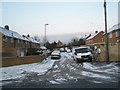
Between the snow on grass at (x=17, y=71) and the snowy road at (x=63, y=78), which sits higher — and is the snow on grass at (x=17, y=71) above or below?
below

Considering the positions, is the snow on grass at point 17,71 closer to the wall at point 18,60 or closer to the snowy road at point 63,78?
the snowy road at point 63,78

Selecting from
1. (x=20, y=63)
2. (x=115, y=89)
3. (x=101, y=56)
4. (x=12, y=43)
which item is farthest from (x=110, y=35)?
(x=115, y=89)

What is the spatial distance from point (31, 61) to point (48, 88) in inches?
495

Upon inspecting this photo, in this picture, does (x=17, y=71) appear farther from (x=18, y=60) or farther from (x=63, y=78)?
(x=63, y=78)

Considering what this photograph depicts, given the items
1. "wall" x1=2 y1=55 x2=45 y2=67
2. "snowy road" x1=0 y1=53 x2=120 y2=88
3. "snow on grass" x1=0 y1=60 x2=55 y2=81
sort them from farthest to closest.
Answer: "wall" x1=2 y1=55 x2=45 y2=67 < "snow on grass" x1=0 y1=60 x2=55 y2=81 < "snowy road" x1=0 y1=53 x2=120 y2=88

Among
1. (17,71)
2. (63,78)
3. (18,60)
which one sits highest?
(18,60)

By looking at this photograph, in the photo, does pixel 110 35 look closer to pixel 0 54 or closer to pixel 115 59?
pixel 115 59

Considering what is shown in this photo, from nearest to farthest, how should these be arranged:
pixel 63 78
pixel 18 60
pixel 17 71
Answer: pixel 63 78, pixel 17 71, pixel 18 60

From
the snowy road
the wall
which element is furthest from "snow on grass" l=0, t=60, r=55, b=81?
the wall

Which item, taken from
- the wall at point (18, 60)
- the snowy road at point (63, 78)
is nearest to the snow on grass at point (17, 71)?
the snowy road at point (63, 78)

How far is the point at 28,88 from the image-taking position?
6.97 m

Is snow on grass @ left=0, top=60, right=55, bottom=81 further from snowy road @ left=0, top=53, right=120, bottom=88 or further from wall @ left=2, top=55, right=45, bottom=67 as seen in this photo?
wall @ left=2, top=55, right=45, bottom=67

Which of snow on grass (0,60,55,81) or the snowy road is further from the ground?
the snowy road

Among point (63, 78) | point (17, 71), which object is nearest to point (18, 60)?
point (17, 71)
